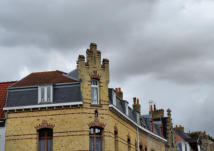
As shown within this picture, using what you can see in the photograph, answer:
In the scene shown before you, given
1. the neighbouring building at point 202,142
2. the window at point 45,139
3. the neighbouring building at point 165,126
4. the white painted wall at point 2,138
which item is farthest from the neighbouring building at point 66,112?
the neighbouring building at point 202,142

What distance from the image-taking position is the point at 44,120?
30.6m

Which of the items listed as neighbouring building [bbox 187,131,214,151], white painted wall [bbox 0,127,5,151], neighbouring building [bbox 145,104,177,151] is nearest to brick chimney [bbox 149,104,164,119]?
neighbouring building [bbox 145,104,177,151]

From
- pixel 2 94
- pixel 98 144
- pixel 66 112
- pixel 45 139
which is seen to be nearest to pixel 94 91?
pixel 66 112

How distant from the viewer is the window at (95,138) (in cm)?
3070

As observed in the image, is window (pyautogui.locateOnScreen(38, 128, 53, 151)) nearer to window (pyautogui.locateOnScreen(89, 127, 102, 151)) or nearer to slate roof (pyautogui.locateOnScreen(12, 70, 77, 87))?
window (pyautogui.locateOnScreen(89, 127, 102, 151))

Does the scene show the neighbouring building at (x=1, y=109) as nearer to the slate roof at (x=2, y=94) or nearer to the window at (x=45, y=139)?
the slate roof at (x=2, y=94)

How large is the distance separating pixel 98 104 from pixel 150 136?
52.4 ft

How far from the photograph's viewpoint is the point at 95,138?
3089 centimetres

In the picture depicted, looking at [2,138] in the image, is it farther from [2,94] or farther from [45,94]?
[2,94]

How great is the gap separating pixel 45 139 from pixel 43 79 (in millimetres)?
5570

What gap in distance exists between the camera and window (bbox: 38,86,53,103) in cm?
3119

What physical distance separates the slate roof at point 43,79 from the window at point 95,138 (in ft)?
14.5

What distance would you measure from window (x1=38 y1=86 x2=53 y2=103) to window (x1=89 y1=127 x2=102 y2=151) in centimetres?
408

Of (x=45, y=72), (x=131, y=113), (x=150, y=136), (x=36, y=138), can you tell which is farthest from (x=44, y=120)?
(x=150, y=136)
